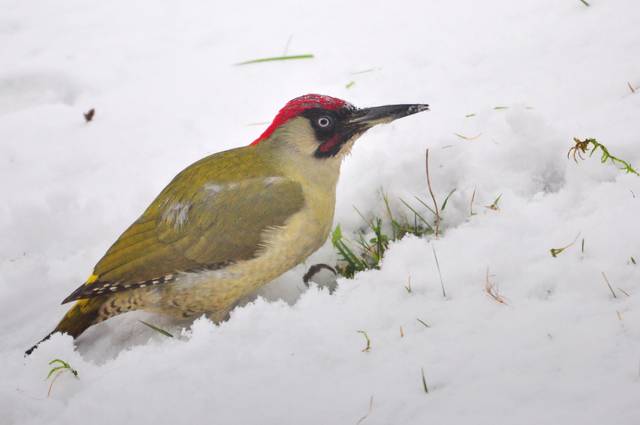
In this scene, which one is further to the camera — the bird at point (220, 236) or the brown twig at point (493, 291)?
the bird at point (220, 236)

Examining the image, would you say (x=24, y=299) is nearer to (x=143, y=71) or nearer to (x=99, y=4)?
(x=143, y=71)

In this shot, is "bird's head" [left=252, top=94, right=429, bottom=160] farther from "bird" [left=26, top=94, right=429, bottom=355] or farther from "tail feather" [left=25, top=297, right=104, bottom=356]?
"tail feather" [left=25, top=297, right=104, bottom=356]

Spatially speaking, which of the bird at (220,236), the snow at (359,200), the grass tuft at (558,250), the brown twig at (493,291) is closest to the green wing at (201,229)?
the bird at (220,236)

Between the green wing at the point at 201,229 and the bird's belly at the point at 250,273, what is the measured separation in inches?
1.3

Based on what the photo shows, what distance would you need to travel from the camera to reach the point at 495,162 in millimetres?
2875

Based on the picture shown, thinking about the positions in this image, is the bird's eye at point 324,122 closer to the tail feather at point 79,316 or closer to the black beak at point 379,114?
the black beak at point 379,114

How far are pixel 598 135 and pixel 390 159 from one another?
89cm

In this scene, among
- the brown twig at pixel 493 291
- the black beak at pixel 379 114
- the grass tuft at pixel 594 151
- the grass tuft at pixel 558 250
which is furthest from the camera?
the black beak at pixel 379 114

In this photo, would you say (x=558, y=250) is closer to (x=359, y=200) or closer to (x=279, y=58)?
(x=359, y=200)

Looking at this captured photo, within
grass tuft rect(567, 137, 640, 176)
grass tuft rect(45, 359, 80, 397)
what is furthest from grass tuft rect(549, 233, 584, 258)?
grass tuft rect(45, 359, 80, 397)

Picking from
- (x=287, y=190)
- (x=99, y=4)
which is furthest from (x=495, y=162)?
(x=99, y=4)

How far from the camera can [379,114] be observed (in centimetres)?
279

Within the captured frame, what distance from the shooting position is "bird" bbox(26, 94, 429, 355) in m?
2.61

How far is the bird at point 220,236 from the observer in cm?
261
